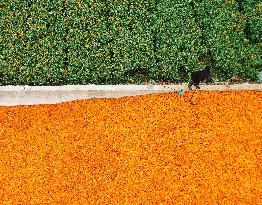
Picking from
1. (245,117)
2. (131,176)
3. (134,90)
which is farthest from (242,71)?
(131,176)

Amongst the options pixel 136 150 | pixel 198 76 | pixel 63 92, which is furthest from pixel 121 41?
pixel 136 150

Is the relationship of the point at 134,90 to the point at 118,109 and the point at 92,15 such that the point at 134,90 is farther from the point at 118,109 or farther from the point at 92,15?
the point at 92,15

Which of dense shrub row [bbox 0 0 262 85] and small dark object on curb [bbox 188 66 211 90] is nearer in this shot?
dense shrub row [bbox 0 0 262 85]

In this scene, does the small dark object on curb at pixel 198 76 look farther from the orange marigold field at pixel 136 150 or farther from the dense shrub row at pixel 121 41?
the orange marigold field at pixel 136 150

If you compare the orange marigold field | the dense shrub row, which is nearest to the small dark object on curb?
the dense shrub row

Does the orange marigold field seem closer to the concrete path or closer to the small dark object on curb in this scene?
the concrete path

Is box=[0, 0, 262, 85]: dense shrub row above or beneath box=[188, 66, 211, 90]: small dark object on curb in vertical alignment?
above
